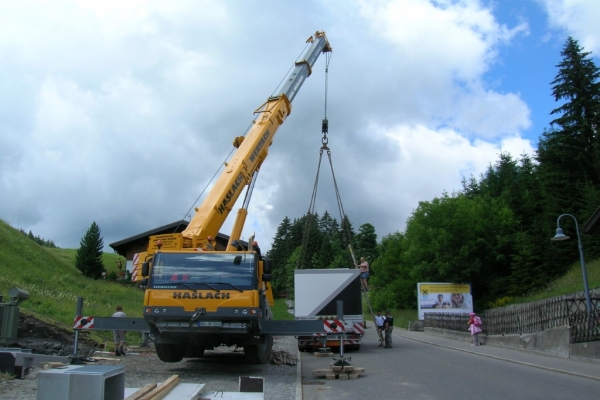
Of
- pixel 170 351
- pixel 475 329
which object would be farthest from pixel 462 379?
pixel 475 329

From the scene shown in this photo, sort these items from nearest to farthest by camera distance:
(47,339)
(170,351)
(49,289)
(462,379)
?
(462,379)
(170,351)
(47,339)
(49,289)

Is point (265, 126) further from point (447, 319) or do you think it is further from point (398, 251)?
point (398, 251)

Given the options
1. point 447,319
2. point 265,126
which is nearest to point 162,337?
point 265,126

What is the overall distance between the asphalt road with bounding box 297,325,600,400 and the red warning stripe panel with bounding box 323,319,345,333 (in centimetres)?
113

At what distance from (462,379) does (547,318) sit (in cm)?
1060

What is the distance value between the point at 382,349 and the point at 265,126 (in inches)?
Answer: 425

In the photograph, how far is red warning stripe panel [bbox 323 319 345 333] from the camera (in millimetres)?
12508

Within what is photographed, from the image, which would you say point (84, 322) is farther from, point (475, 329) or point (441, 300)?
point (441, 300)

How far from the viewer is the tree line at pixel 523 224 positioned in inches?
1806

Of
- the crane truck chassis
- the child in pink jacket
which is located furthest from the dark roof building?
the crane truck chassis

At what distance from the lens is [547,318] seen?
20938mm

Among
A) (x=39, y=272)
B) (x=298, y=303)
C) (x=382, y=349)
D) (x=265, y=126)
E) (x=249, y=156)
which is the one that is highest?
(x=265, y=126)

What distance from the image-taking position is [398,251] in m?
72.2

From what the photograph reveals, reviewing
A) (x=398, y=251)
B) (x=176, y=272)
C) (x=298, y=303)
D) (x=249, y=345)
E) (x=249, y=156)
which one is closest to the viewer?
(x=176, y=272)
